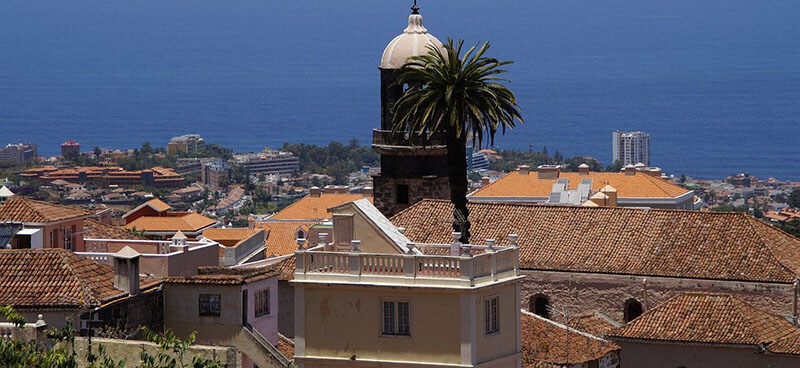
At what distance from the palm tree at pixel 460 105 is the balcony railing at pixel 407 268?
12.7 m

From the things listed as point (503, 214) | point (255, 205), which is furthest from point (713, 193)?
point (503, 214)

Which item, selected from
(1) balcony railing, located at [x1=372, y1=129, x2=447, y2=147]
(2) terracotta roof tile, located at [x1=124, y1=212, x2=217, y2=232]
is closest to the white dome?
(1) balcony railing, located at [x1=372, y1=129, x2=447, y2=147]

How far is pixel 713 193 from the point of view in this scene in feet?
653

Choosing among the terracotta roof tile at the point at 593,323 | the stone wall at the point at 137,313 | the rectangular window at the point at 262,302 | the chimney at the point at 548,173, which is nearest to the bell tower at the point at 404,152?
the terracotta roof tile at the point at 593,323

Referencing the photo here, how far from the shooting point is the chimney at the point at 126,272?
35.0 meters

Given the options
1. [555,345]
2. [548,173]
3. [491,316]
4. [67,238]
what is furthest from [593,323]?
[548,173]

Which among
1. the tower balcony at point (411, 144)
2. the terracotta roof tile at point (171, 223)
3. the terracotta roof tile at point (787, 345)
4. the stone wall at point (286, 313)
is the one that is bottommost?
the terracotta roof tile at point (787, 345)

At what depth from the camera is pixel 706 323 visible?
157ft

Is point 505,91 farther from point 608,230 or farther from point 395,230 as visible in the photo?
point 395,230

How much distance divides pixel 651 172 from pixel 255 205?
82448mm

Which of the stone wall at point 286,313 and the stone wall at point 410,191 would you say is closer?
the stone wall at point 286,313

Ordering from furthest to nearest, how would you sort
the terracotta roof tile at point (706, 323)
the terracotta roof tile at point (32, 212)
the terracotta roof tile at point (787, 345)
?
the terracotta roof tile at point (706, 323) → the terracotta roof tile at point (787, 345) → the terracotta roof tile at point (32, 212)

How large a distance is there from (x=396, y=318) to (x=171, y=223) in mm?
51860

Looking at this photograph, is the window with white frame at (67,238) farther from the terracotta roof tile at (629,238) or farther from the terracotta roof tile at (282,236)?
the terracotta roof tile at (282,236)
